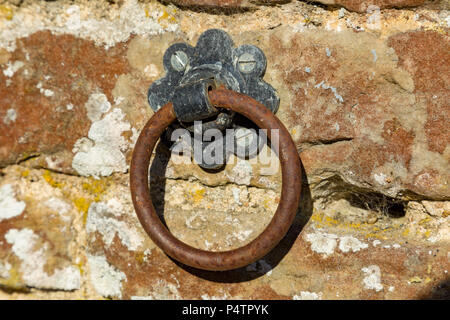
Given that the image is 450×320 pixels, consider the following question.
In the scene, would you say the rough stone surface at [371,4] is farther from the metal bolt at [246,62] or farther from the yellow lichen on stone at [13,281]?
the yellow lichen on stone at [13,281]

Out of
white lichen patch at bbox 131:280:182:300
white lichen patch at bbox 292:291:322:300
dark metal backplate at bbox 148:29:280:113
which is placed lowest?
white lichen patch at bbox 292:291:322:300

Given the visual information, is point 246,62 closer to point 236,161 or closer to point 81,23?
point 236,161

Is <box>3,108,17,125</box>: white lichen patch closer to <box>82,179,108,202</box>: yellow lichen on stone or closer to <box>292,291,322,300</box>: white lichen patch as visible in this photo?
<box>82,179,108,202</box>: yellow lichen on stone

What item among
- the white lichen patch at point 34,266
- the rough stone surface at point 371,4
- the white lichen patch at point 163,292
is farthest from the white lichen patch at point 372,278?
the white lichen patch at point 34,266

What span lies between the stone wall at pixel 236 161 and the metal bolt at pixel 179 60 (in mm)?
40

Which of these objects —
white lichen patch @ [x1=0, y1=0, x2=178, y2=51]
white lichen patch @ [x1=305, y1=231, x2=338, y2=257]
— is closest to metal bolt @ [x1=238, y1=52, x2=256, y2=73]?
white lichen patch @ [x1=0, y1=0, x2=178, y2=51]

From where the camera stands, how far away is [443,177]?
884 millimetres

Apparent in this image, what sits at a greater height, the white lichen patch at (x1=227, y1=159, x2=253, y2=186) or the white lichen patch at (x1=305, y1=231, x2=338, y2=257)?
the white lichen patch at (x1=227, y1=159, x2=253, y2=186)

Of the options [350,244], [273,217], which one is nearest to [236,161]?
[273,217]

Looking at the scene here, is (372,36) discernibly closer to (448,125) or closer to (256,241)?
(448,125)

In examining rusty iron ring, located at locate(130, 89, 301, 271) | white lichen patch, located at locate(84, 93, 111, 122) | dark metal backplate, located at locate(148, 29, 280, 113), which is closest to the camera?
rusty iron ring, located at locate(130, 89, 301, 271)

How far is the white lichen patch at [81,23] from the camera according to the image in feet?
3.36

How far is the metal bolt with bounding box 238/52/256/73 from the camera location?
0.95 meters

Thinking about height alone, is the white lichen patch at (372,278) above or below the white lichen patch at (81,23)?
below
